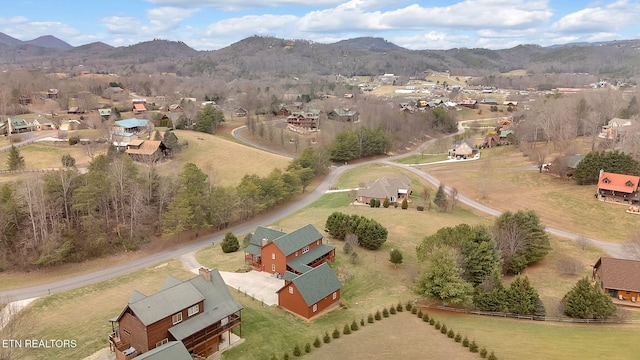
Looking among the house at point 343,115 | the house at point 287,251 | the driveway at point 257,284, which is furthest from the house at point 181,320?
the house at point 343,115

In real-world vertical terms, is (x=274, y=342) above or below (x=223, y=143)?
below

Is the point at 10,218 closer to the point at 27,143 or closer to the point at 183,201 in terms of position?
the point at 183,201

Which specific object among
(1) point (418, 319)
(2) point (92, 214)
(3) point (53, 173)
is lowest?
(1) point (418, 319)

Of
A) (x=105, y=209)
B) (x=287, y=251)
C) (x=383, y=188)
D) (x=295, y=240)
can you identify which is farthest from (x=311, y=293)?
(x=383, y=188)

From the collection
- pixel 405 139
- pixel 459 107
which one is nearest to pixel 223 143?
pixel 405 139

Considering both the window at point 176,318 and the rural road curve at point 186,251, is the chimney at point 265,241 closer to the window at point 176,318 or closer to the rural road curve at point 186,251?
the rural road curve at point 186,251

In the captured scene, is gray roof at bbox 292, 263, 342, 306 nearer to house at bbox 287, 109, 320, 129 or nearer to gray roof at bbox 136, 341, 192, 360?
gray roof at bbox 136, 341, 192, 360

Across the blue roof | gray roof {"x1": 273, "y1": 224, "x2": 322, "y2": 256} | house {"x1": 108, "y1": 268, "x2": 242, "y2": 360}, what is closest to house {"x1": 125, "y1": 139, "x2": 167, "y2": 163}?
the blue roof
